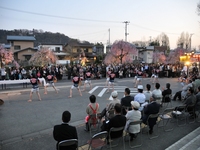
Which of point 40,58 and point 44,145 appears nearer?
point 44,145

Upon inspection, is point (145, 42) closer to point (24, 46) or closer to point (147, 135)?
point (24, 46)

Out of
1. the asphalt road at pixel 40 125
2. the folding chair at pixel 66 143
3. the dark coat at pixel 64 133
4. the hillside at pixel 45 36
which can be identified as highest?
the hillside at pixel 45 36

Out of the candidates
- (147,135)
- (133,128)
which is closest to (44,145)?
(133,128)

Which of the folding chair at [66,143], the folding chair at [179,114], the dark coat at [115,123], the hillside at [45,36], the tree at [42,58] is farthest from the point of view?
the hillside at [45,36]

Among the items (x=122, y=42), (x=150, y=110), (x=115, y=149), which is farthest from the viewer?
(x=122, y=42)

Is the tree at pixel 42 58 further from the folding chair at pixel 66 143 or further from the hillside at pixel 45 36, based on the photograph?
the hillside at pixel 45 36

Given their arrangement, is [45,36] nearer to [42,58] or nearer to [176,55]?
[42,58]

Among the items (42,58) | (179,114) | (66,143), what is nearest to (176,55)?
(42,58)

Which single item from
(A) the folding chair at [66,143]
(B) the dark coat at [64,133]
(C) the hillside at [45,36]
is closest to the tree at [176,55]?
(C) the hillside at [45,36]

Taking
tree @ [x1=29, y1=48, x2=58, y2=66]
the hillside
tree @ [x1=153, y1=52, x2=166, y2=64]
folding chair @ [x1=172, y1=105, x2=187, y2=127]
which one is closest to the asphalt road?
folding chair @ [x1=172, y1=105, x2=187, y2=127]

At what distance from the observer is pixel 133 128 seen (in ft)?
16.0

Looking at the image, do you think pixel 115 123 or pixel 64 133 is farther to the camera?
pixel 115 123

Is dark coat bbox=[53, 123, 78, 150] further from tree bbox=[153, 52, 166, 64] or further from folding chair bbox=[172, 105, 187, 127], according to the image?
tree bbox=[153, 52, 166, 64]

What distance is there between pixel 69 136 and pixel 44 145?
172 centimetres
